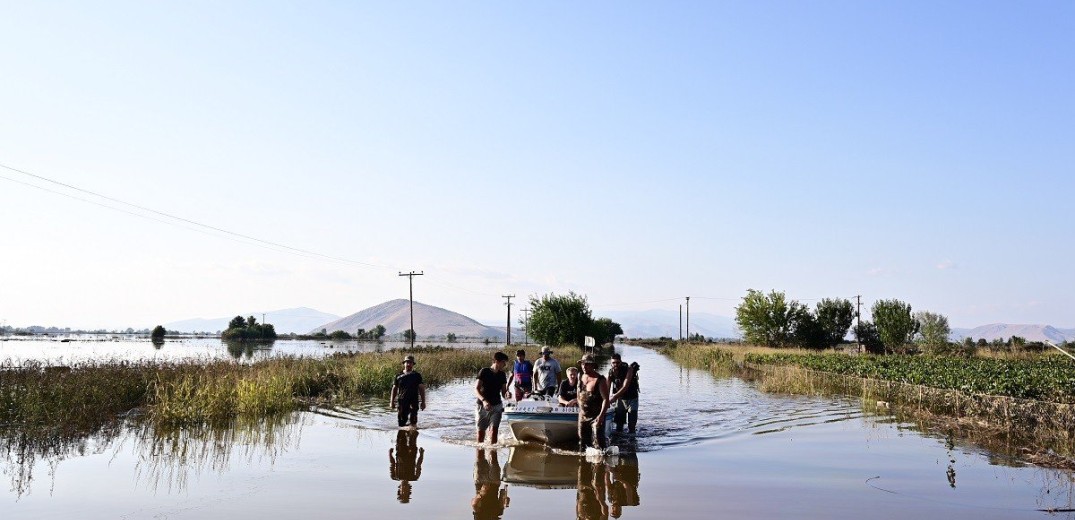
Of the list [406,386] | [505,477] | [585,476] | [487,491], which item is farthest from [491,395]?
[487,491]

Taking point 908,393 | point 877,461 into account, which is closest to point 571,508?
point 877,461

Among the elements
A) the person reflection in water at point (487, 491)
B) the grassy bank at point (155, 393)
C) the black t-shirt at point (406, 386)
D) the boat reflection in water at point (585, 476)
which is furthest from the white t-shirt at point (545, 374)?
the grassy bank at point (155, 393)

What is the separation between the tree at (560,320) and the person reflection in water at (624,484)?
53.5 metres

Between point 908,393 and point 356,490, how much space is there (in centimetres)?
1878

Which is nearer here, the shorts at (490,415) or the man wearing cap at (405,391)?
the shorts at (490,415)

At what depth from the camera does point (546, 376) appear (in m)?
17.1

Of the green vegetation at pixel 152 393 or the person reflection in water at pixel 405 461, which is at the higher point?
the green vegetation at pixel 152 393

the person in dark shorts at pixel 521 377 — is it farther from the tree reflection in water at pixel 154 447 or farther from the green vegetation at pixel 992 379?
the green vegetation at pixel 992 379

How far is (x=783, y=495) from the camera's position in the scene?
A: 35.9ft

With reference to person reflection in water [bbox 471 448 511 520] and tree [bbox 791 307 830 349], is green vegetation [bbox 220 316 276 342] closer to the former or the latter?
tree [bbox 791 307 830 349]

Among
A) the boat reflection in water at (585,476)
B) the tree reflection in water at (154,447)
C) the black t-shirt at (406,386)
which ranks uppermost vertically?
the black t-shirt at (406,386)

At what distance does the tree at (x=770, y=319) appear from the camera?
71625mm

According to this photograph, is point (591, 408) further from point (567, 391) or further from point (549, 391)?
point (549, 391)

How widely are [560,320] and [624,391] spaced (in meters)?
51.5
